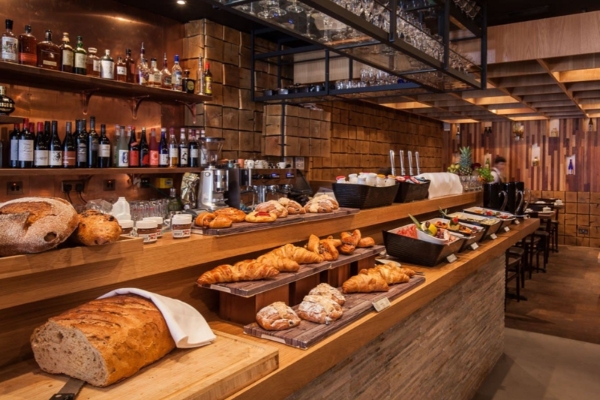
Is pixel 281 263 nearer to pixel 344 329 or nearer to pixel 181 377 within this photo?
pixel 344 329

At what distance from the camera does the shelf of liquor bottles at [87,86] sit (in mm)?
3430

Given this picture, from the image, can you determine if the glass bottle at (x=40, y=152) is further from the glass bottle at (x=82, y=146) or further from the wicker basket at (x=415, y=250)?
the wicker basket at (x=415, y=250)

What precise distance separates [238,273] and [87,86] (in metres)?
2.78

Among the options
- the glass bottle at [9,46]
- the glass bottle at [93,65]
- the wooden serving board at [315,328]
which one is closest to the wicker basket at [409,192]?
the wooden serving board at [315,328]

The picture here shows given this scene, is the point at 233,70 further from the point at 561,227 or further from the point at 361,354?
the point at 561,227

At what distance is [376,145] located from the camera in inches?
314

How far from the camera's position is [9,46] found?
327cm

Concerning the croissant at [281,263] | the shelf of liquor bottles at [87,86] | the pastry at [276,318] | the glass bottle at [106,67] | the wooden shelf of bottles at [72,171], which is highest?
the glass bottle at [106,67]

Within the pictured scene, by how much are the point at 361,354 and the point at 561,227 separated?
32.2 ft

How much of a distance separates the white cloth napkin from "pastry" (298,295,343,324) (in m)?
0.44

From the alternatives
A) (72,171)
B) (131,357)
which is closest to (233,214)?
(131,357)

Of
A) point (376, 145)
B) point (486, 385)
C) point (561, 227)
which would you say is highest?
point (376, 145)

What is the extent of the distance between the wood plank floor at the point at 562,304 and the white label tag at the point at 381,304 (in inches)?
135

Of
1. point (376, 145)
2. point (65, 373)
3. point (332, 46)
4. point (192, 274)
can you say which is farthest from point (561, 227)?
point (65, 373)
